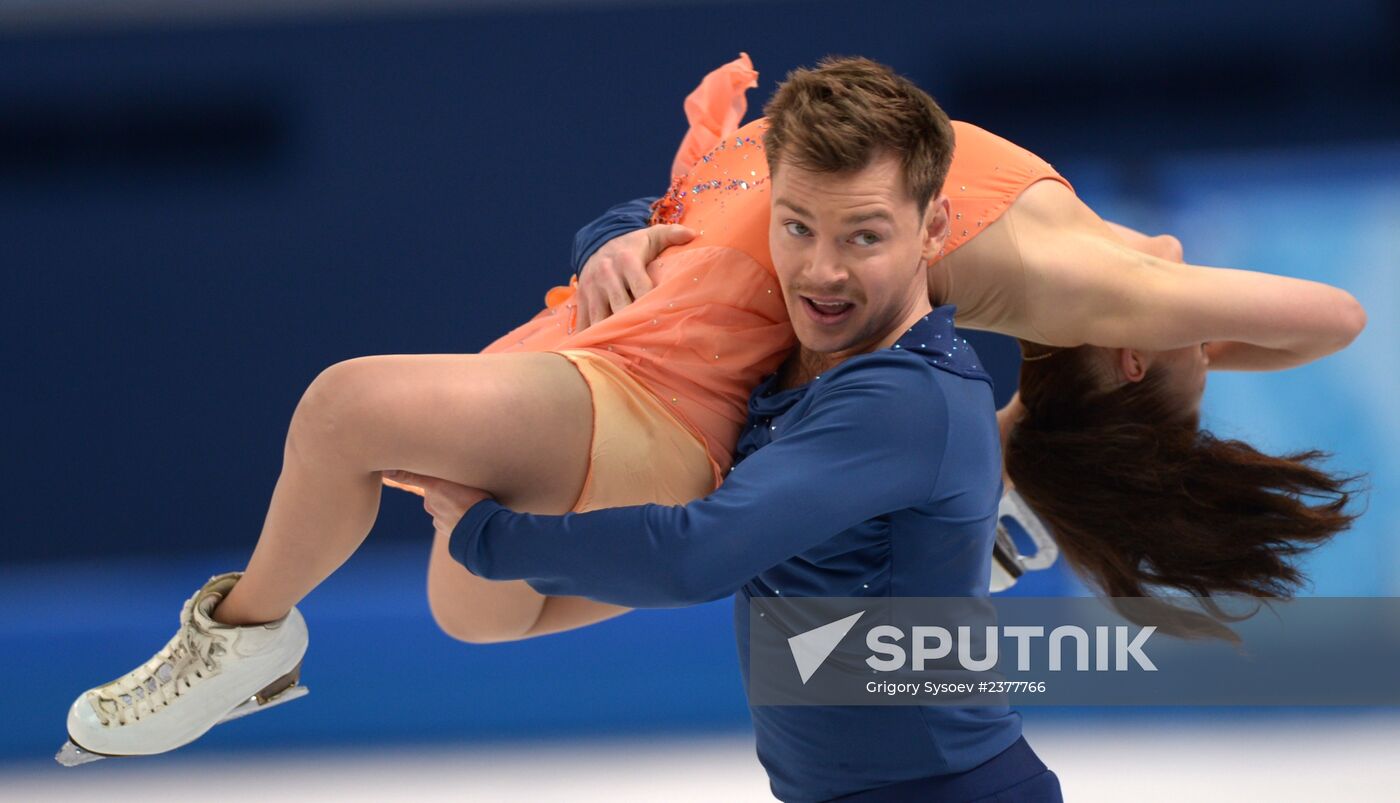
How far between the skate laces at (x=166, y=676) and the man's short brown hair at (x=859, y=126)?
1026mm

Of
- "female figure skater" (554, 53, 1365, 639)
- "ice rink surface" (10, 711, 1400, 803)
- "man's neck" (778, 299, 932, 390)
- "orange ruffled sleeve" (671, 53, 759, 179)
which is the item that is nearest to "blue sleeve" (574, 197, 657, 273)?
"female figure skater" (554, 53, 1365, 639)

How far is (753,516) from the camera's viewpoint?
182 cm

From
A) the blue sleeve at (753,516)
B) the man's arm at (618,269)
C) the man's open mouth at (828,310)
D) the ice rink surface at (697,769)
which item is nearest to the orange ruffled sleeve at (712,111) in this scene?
the man's arm at (618,269)

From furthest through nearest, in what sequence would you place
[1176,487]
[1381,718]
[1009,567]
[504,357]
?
1. [1381,718]
2. [1009,567]
3. [1176,487]
4. [504,357]

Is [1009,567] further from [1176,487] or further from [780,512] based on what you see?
[780,512]

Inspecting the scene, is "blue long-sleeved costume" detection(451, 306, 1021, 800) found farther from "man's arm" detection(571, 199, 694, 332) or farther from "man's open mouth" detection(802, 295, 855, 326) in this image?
"man's arm" detection(571, 199, 694, 332)

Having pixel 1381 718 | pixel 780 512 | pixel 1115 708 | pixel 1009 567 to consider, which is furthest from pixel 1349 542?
pixel 780 512

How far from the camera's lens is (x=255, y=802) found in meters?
3.45

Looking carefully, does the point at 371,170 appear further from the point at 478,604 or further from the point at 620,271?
the point at 620,271

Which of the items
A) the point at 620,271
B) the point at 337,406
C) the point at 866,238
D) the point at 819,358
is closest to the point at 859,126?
the point at 866,238

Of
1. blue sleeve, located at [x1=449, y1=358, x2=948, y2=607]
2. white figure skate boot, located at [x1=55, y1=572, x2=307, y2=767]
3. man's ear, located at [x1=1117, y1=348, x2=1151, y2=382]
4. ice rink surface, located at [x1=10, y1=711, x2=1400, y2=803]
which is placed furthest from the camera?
ice rink surface, located at [x1=10, y1=711, x2=1400, y2=803]

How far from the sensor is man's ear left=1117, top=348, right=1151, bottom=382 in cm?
263

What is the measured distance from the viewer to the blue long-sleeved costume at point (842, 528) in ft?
6.00

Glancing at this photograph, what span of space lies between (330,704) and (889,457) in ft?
8.17
